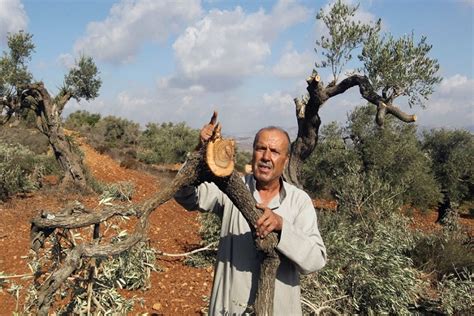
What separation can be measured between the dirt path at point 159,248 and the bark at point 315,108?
9.77 feet

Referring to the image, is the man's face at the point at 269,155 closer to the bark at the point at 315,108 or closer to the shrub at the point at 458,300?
the shrub at the point at 458,300

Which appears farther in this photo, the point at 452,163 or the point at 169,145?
the point at 169,145

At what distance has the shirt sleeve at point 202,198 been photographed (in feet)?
9.15

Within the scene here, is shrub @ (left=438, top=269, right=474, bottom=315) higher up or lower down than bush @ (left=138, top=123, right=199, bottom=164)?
lower down

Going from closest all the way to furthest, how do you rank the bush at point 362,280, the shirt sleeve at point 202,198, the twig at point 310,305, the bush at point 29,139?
the shirt sleeve at point 202,198 < the twig at point 310,305 < the bush at point 362,280 < the bush at point 29,139

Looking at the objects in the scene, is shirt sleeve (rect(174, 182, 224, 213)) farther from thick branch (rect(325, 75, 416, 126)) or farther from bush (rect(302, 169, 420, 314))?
thick branch (rect(325, 75, 416, 126))

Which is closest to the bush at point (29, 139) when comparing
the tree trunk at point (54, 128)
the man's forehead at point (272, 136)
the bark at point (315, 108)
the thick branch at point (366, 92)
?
the tree trunk at point (54, 128)

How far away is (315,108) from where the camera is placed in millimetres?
9250

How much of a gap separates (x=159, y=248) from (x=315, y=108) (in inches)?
178

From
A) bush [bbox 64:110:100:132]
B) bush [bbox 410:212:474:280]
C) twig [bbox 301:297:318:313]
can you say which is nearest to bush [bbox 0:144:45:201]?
twig [bbox 301:297:318:313]

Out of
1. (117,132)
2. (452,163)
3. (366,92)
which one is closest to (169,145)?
(117,132)

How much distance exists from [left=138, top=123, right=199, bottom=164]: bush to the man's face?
81.3 feet

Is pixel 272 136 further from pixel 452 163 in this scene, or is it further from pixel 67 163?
pixel 452 163

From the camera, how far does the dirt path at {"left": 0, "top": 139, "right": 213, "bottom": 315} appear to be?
613 centimetres
